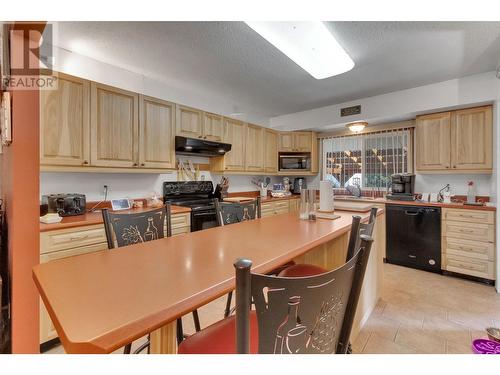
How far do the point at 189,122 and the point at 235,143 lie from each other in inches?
34.0

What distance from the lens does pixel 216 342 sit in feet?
3.03

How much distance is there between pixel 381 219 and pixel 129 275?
7.36 feet

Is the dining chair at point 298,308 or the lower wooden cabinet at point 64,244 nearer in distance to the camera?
the dining chair at point 298,308

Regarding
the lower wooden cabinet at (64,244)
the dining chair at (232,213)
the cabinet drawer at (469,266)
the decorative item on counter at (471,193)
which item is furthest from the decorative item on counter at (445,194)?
the lower wooden cabinet at (64,244)

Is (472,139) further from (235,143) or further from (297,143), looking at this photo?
(235,143)

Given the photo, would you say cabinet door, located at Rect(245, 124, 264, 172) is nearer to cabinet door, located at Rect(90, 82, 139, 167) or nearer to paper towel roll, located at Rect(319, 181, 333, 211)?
cabinet door, located at Rect(90, 82, 139, 167)

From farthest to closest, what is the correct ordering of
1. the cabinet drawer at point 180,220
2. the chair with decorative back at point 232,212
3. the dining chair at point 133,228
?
the cabinet drawer at point 180,220 → the chair with decorative back at point 232,212 → the dining chair at point 133,228

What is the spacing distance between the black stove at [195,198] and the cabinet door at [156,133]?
1.43 ft

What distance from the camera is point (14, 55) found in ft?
4.23

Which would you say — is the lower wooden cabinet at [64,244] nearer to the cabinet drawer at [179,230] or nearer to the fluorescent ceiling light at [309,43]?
the cabinet drawer at [179,230]

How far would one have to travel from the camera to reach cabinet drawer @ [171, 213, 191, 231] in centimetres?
257

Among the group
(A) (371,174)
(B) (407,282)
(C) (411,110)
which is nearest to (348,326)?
(B) (407,282)

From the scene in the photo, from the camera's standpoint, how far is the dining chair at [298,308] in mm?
527
